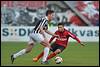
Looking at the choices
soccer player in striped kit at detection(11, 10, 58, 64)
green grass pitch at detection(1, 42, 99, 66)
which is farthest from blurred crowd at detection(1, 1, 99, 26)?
soccer player in striped kit at detection(11, 10, 58, 64)

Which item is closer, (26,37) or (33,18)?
(26,37)

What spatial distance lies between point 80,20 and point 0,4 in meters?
7.03

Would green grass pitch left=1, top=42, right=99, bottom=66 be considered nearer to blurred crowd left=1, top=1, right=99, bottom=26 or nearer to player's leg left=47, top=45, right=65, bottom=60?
player's leg left=47, top=45, right=65, bottom=60

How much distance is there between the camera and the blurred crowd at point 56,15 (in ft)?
133

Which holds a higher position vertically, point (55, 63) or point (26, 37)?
point (55, 63)

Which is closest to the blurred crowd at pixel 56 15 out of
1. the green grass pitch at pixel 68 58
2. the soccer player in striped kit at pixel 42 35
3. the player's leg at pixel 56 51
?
the green grass pitch at pixel 68 58

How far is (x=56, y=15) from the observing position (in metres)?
42.3

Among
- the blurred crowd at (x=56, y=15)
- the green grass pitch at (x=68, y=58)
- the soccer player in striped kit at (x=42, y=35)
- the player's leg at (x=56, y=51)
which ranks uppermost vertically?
the soccer player in striped kit at (x=42, y=35)

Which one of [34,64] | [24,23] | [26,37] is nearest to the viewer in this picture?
[34,64]

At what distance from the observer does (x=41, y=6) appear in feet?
138

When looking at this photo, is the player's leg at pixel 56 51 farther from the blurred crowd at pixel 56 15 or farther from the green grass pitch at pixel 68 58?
the blurred crowd at pixel 56 15

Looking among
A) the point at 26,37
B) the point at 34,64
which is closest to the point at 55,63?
the point at 34,64

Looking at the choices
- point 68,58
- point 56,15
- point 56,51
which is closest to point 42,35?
point 56,51

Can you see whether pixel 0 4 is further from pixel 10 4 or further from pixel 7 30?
pixel 7 30
